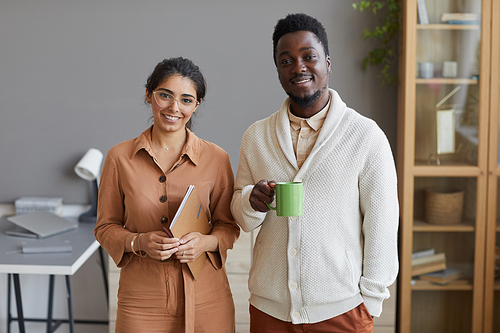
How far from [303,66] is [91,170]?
5.90 ft

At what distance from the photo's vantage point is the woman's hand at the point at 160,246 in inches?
48.5

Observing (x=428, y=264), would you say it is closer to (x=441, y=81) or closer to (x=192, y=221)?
(x=441, y=81)

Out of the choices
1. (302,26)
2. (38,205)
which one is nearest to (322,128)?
(302,26)

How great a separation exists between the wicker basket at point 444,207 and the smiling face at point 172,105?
170cm

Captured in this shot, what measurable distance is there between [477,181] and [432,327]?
885 mm

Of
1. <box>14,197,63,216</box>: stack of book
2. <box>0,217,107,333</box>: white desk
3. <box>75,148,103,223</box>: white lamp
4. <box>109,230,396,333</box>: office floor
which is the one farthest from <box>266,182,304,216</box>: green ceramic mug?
<box>14,197,63,216</box>: stack of book

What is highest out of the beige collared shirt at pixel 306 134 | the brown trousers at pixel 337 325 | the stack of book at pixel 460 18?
the stack of book at pixel 460 18

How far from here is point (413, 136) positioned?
8.12 feet

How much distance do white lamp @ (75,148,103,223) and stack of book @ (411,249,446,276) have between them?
1867mm

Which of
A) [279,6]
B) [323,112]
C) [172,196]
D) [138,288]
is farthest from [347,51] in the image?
[138,288]

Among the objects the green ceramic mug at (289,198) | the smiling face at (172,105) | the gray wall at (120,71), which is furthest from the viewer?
the gray wall at (120,71)

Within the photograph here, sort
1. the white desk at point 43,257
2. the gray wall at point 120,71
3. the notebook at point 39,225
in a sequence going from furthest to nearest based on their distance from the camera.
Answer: the gray wall at point 120,71 → the notebook at point 39,225 → the white desk at point 43,257

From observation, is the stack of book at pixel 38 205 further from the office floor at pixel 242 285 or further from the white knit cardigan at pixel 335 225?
the white knit cardigan at pixel 335 225

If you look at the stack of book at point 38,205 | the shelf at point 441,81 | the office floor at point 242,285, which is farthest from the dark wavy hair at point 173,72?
the stack of book at point 38,205
